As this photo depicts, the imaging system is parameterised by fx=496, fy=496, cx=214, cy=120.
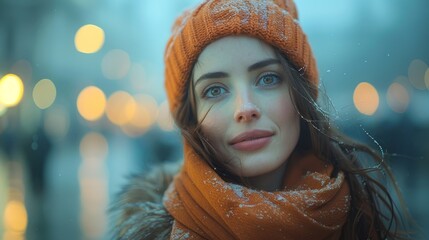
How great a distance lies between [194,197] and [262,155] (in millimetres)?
235

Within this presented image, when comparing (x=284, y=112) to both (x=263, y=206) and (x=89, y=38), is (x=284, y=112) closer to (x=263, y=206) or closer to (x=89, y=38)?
(x=263, y=206)

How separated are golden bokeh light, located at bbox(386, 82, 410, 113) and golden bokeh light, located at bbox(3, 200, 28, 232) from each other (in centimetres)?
176

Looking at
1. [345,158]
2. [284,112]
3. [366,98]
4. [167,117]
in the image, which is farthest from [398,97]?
[167,117]

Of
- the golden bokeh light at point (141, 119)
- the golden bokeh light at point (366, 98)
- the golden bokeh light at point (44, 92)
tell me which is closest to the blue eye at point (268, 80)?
the golden bokeh light at point (366, 98)

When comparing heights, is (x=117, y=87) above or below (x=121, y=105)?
above

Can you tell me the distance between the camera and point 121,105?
416cm

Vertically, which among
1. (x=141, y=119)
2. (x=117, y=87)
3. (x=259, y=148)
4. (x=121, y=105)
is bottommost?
(x=141, y=119)

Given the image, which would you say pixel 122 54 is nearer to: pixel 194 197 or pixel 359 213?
pixel 194 197

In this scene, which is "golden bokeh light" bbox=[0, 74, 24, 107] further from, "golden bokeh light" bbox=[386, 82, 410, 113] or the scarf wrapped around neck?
"golden bokeh light" bbox=[386, 82, 410, 113]

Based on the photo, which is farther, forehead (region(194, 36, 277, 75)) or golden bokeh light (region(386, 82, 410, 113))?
golden bokeh light (region(386, 82, 410, 113))

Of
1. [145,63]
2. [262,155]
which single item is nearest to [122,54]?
[145,63]

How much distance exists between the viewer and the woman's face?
1370 millimetres

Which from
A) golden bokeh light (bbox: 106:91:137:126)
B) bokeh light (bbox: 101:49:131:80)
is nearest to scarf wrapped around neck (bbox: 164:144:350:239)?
bokeh light (bbox: 101:49:131:80)

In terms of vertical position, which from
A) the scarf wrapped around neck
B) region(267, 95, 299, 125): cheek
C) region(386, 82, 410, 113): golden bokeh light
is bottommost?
the scarf wrapped around neck
